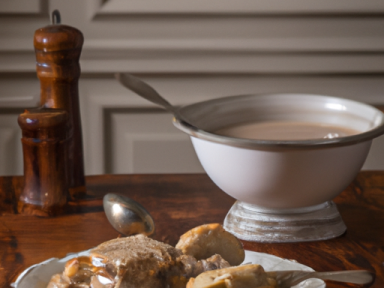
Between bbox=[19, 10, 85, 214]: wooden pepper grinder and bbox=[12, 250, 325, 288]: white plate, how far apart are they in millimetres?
183

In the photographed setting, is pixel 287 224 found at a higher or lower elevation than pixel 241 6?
lower

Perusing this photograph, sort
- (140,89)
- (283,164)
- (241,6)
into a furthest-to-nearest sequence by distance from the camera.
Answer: (241,6)
(140,89)
(283,164)

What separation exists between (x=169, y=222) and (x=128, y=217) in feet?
0.17

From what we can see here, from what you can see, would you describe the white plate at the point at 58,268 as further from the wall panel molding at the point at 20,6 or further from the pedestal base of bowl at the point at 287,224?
the wall panel molding at the point at 20,6

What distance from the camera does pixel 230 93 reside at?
1079 millimetres

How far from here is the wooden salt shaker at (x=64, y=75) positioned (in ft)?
1.84

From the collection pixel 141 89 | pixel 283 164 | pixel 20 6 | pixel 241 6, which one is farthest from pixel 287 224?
pixel 20 6

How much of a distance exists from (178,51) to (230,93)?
14cm

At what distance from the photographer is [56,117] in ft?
1.77

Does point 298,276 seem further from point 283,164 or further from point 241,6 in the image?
point 241,6

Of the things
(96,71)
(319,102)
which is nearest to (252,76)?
(96,71)

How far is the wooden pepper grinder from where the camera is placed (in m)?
0.54

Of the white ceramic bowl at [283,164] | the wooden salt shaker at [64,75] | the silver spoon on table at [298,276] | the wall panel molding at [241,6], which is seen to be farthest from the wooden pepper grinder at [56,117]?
the wall panel molding at [241,6]

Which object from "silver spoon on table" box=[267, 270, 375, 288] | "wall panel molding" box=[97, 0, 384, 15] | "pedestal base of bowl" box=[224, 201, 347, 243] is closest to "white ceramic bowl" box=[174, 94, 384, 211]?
"pedestal base of bowl" box=[224, 201, 347, 243]
